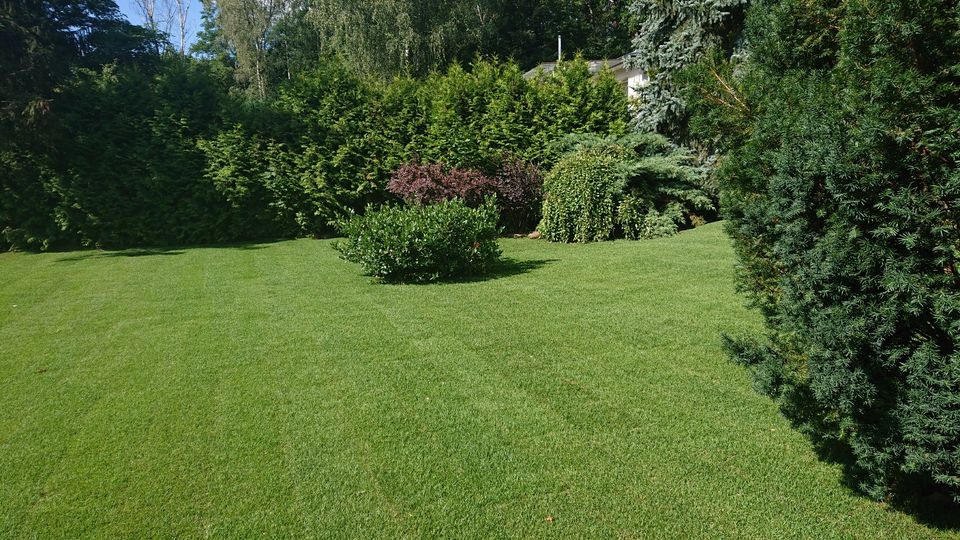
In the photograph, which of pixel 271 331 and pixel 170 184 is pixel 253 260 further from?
pixel 271 331

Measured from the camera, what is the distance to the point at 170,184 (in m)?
12.4

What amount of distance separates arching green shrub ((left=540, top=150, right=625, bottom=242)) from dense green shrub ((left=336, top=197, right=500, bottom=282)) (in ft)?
9.58

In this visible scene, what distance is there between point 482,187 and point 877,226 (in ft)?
32.9

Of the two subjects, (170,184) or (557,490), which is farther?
(170,184)

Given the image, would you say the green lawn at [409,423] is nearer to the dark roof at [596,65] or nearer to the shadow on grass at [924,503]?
the shadow on grass at [924,503]

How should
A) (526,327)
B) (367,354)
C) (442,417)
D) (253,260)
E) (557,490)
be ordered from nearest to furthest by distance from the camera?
(557,490) < (442,417) < (367,354) < (526,327) < (253,260)

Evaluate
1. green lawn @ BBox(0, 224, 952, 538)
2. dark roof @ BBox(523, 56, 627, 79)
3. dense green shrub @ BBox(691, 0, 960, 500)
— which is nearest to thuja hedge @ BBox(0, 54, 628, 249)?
dark roof @ BBox(523, 56, 627, 79)

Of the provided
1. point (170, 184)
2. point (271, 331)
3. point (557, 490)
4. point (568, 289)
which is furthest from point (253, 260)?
point (557, 490)

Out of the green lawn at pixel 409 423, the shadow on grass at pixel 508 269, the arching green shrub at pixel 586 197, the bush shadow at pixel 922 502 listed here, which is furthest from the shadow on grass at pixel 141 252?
the bush shadow at pixel 922 502

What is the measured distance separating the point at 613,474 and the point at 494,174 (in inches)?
399

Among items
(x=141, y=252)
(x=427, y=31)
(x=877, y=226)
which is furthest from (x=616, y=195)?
(x=427, y=31)

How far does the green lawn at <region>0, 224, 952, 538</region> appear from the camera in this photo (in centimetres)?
283

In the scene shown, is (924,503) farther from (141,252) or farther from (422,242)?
(141,252)

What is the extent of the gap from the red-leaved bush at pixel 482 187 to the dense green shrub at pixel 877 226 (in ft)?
30.3
